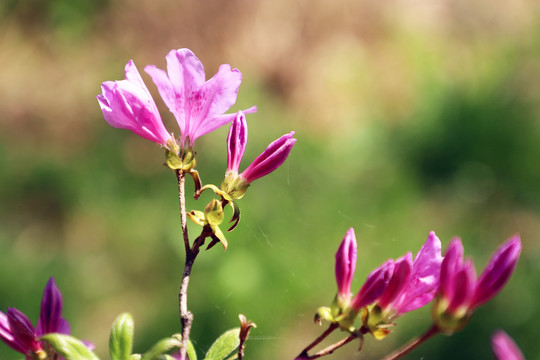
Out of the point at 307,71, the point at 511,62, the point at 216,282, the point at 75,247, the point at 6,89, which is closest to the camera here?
the point at 216,282

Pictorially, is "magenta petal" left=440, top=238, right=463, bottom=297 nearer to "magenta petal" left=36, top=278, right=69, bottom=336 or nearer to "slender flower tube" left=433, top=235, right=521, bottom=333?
"slender flower tube" left=433, top=235, right=521, bottom=333

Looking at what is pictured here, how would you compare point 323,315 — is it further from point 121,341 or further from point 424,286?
point 121,341

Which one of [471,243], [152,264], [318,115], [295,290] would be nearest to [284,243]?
[295,290]

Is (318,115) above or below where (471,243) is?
above

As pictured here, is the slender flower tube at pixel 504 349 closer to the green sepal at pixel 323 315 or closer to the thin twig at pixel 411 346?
the thin twig at pixel 411 346

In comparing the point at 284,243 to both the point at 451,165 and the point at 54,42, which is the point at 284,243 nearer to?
the point at 451,165

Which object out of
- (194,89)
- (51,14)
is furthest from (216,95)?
(51,14)

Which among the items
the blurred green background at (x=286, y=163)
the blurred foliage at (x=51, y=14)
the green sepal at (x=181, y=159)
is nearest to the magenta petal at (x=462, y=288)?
the green sepal at (x=181, y=159)
